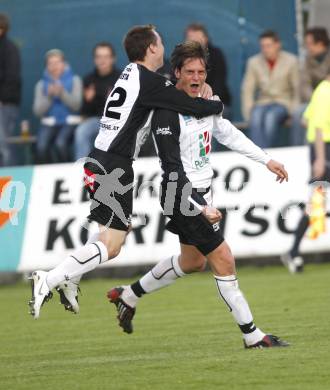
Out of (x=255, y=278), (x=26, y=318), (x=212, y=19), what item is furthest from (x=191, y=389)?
(x=212, y=19)

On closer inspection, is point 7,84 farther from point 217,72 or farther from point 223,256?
point 223,256

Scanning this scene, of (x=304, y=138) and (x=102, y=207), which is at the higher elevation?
(x=102, y=207)

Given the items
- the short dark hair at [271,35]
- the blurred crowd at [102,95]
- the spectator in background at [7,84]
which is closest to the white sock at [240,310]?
the blurred crowd at [102,95]

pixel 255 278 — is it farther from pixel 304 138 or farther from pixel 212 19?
pixel 212 19

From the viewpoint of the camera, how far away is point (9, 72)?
55.5ft

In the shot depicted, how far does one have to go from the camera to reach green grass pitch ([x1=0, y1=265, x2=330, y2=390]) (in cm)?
776

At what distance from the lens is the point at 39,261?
15.6 metres

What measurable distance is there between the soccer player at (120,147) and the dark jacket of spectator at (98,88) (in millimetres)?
7292

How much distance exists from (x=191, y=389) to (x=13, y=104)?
407 inches

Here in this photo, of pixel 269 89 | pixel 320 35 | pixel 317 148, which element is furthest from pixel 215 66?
pixel 317 148

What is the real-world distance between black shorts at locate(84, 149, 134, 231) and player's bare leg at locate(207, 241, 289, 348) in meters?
0.73

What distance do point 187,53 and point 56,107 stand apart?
8386 mm

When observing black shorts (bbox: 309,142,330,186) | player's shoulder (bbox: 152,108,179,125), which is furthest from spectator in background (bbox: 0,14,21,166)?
player's shoulder (bbox: 152,108,179,125)

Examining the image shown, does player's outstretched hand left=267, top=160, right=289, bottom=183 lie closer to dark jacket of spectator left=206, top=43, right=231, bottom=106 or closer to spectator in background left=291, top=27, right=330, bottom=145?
spectator in background left=291, top=27, right=330, bottom=145
